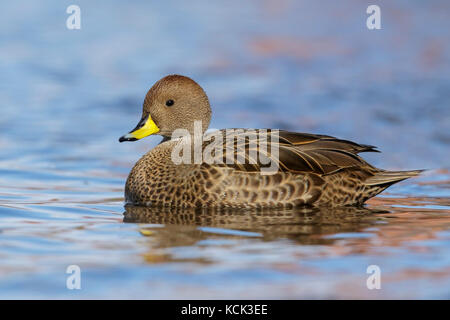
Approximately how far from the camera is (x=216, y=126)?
13695mm

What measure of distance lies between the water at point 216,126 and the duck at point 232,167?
0.22 metres

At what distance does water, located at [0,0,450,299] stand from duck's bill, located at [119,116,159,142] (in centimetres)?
73

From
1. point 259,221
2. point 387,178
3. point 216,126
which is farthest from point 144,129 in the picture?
point 216,126

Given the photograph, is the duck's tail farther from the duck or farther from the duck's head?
the duck's head

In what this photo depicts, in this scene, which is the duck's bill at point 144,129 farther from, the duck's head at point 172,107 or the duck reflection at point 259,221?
the duck reflection at point 259,221

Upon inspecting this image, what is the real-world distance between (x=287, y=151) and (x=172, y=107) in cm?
131

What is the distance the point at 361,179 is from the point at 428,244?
1.82 m

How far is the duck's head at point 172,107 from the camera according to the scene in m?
8.93

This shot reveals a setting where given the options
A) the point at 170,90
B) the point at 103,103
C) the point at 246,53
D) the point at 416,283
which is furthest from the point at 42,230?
the point at 246,53

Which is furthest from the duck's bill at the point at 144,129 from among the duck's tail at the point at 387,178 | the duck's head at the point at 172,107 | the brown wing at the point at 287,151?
the duck's tail at the point at 387,178

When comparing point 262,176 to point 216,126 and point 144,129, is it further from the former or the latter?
point 216,126

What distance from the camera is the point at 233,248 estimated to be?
267 inches
